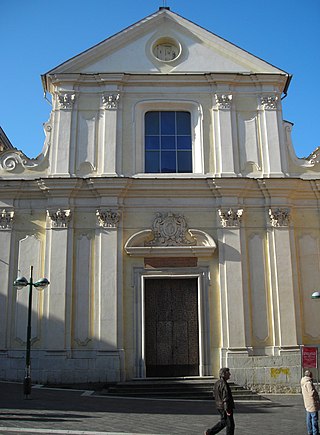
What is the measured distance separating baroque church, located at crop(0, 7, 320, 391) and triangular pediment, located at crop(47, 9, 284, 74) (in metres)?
0.05

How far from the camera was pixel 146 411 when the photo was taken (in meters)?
12.6

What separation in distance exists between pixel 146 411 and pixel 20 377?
616 cm

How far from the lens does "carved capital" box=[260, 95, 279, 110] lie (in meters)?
19.8

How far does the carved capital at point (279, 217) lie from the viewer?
1850 cm

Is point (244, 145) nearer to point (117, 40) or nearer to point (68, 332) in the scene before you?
point (117, 40)

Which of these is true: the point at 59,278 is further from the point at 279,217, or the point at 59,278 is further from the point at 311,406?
the point at 311,406

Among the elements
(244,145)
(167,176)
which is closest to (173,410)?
(167,176)

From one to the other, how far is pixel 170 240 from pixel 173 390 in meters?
5.07

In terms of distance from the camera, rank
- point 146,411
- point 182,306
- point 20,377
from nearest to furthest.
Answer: point 146,411
point 20,377
point 182,306

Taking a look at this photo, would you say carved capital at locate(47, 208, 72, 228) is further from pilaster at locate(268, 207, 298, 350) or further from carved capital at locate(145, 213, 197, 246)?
pilaster at locate(268, 207, 298, 350)

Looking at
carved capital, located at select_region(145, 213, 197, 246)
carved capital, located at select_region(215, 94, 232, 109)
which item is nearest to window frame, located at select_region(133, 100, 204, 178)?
carved capital, located at select_region(215, 94, 232, 109)

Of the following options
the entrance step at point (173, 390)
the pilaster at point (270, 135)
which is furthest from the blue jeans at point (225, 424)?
the pilaster at point (270, 135)

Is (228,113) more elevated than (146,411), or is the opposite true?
(228,113)

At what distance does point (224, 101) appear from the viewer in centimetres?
1972
